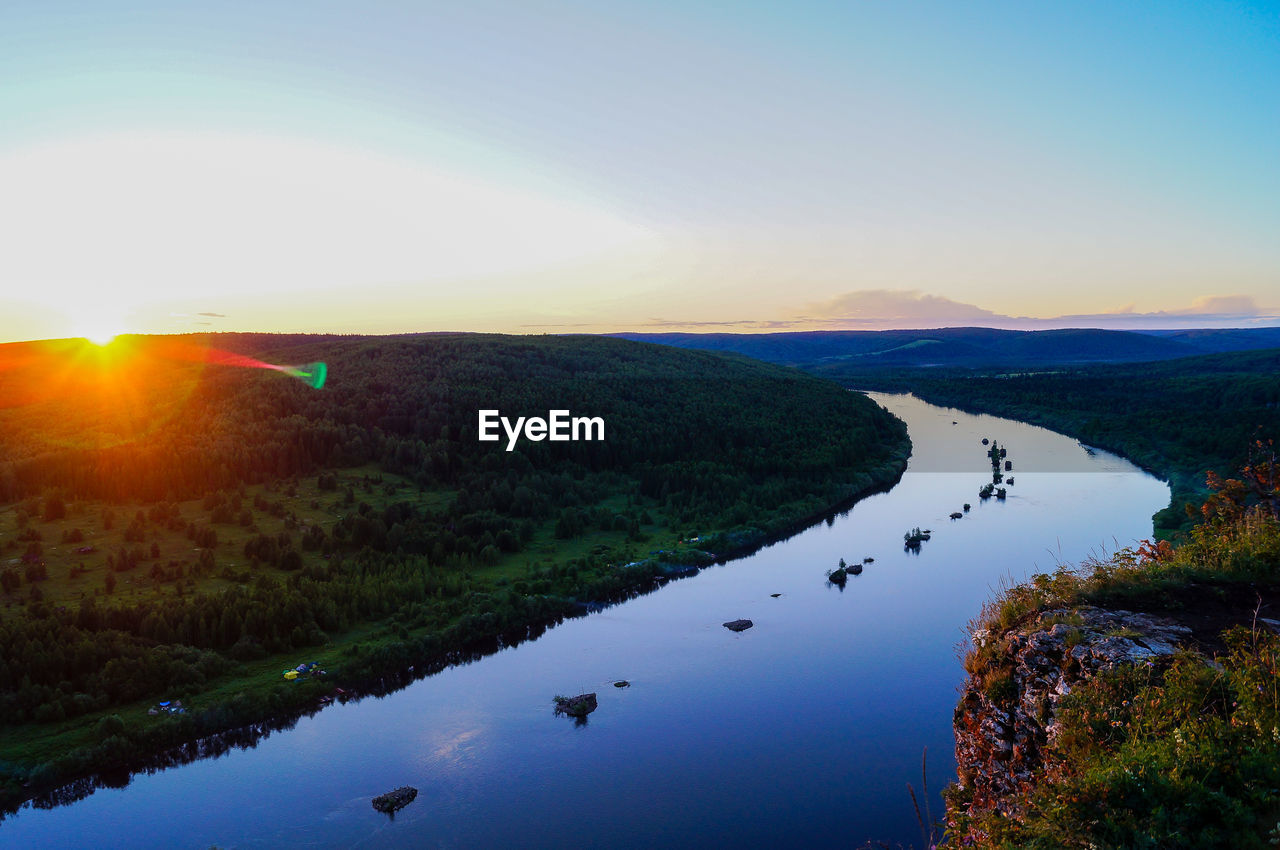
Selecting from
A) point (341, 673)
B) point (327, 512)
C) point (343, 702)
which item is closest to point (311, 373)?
point (327, 512)

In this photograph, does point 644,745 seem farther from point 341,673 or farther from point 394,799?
point 341,673

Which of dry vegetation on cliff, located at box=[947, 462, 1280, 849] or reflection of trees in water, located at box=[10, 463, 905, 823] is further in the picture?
reflection of trees in water, located at box=[10, 463, 905, 823]

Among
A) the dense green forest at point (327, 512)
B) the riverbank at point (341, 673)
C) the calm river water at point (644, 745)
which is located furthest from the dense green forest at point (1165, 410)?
the riverbank at point (341, 673)

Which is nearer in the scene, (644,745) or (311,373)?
(644,745)

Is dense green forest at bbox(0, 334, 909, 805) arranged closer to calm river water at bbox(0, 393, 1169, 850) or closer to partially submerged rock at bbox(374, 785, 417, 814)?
calm river water at bbox(0, 393, 1169, 850)

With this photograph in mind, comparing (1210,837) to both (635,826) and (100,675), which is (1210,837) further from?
(100,675)

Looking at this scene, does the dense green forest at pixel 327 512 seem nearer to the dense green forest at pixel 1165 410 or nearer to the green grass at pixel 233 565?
the green grass at pixel 233 565

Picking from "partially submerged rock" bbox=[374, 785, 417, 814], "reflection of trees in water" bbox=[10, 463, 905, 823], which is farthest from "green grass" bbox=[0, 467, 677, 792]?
"partially submerged rock" bbox=[374, 785, 417, 814]
